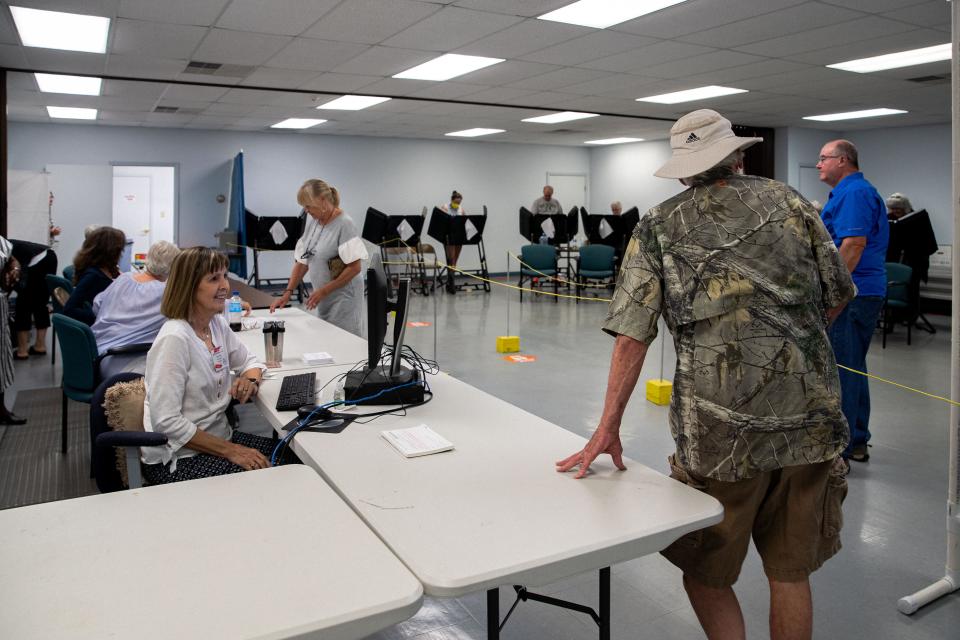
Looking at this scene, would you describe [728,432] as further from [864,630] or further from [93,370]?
[93,370]

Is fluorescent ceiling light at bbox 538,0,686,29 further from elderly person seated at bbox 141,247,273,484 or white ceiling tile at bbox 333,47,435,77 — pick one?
elderly person seated at bbox 141,247,273,484

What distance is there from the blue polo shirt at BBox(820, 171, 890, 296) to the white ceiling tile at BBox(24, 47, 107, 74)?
594 centimetres

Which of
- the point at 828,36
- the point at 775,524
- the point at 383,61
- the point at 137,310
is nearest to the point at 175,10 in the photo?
the point at 383,61

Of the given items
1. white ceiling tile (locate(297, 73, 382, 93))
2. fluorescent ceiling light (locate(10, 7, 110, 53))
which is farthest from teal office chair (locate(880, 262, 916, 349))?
fluorescent ceiling light (locate(10, 7, 110, 53))

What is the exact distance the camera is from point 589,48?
598 cm

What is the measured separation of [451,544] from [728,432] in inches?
28.2

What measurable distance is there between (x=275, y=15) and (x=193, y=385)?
3571 millimetres

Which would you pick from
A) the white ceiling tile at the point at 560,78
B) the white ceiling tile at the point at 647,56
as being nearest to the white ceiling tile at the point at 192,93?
the white ceiling tile at the point at 560,78

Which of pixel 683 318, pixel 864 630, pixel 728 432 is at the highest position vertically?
pixel 683 318

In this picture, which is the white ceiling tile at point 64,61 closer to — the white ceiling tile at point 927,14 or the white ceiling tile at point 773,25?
the white ceiling tile at point 773,25

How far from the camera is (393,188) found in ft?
45.1

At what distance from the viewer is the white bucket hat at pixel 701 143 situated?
1731mm

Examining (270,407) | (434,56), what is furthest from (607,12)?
(270,407)

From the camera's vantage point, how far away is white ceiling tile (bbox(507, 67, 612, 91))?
699 centimetres
